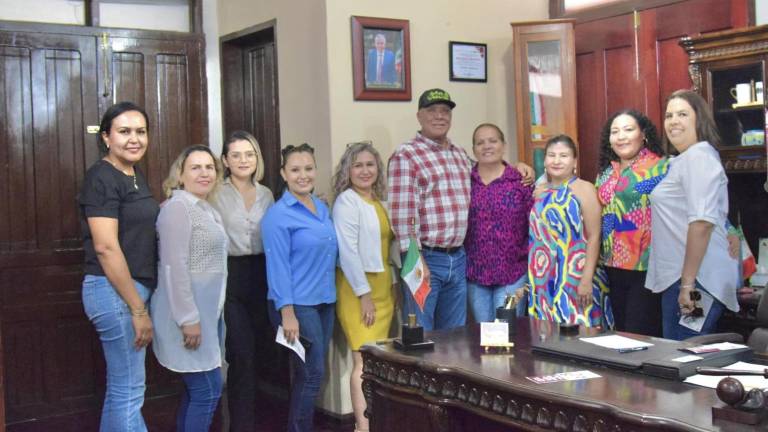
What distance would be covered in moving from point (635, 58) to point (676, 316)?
1850 mm

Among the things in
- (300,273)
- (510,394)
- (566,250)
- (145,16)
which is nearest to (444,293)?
(566,250)

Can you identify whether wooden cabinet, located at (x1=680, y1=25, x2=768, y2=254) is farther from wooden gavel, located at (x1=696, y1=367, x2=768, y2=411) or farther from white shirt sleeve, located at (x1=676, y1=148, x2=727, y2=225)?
wooden gavel, located at (x1=696, y1=367, x2=768, y2=411)

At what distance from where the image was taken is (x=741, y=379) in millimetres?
2137

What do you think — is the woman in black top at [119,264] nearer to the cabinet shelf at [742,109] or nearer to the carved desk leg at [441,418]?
the carved desk leg at [441,418]

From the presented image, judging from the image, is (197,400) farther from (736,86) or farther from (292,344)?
(736,86)

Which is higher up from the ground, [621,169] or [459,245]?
[621,169]

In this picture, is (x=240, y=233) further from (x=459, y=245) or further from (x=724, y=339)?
(x=724, y=339)

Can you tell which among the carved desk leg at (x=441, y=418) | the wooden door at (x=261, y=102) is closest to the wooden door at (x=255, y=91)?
the wooden door at (x=261, y=102)

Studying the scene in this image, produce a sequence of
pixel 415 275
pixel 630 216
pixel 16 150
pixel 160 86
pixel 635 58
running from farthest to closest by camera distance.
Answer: pixel 160 86 → pixel 635 58 → pixel 16 150 → pixel 415 275 → pixel 630 216

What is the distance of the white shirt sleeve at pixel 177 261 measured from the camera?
333cm

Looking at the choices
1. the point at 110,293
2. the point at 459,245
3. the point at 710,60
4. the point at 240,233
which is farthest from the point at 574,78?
the point at 110,293

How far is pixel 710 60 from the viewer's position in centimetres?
419

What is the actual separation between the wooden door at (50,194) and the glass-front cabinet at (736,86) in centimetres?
307

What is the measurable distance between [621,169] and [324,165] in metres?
1.57
